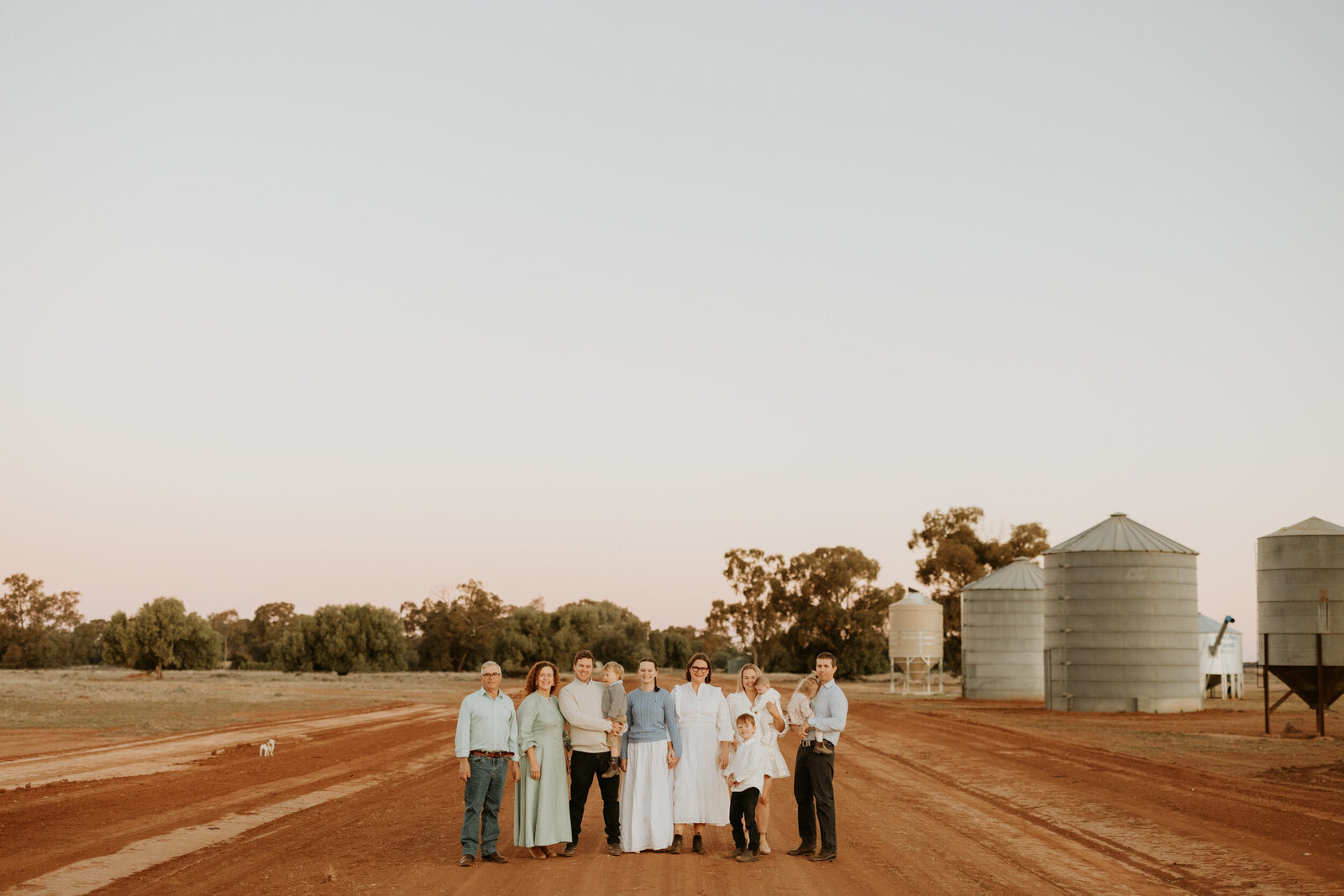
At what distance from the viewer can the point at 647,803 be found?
38.3 feet

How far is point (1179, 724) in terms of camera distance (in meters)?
33.1

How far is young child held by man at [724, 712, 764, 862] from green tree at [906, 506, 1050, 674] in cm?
7487

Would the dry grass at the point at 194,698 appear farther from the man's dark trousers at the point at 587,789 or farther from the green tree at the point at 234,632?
the green tree at the point at 234,632

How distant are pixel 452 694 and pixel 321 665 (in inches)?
1235

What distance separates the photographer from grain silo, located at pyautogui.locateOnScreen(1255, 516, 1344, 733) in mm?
29297

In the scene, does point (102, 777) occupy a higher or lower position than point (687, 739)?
lower

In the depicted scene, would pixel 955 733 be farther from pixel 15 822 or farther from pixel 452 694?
pixel 452 694

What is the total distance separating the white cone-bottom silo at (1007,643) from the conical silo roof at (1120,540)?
10.4m

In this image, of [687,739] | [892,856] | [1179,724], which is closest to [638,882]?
[687,739]

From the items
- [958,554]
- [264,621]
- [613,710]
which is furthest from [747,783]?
[264,621]

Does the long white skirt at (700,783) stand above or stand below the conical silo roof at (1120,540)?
below

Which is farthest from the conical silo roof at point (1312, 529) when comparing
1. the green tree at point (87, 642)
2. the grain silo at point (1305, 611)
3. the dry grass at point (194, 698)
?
the green tree at point (87, 642)

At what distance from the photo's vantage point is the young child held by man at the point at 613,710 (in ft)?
38.7

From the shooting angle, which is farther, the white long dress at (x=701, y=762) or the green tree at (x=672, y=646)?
the green tree at (x=672, y=646)
